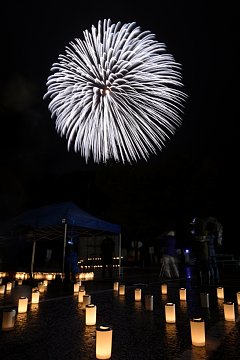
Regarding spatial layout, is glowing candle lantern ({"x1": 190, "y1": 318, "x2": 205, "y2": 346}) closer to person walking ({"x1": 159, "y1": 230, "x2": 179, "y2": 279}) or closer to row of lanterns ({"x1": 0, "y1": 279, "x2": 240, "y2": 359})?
row of lanterns ({"x1": 0, "y1": 279, "x2": 240, "y2": 359})

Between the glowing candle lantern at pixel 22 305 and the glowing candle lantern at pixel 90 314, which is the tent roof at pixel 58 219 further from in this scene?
the glowing candle lantern at pixel 90 314

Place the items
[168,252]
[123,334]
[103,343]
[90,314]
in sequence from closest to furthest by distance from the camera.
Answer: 1. [103,343]
2. [123,334]
3. [90,314]
4. [168,252]

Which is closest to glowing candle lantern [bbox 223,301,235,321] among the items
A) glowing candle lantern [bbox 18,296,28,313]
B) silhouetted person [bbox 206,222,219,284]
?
glowing candle lantern [bbox 18,296,28,313]

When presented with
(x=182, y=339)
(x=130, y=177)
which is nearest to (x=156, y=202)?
(x=130, y=177)

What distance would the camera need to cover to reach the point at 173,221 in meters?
32.2

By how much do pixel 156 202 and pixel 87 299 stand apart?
27.2m

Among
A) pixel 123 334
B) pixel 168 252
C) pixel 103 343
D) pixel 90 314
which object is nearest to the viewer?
pixel 103 343

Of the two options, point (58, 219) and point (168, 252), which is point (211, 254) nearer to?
point (168, 252)

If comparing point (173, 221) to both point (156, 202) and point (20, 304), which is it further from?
point (20, 304)

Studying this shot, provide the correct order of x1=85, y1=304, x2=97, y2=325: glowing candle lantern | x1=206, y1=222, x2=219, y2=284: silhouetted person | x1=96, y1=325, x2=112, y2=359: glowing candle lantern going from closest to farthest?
1. x1=96, y1=325, x2=112, y2=359: glowing candle lantern
2. x1=85, y1=304, x2=97, y2=325: glowing candle lantern
3. x1=206, y1=222, x2=219, y2=284: silhouetted person

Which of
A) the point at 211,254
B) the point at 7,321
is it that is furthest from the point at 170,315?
the point at 211,254

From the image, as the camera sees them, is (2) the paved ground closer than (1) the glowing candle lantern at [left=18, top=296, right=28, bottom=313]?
Yes

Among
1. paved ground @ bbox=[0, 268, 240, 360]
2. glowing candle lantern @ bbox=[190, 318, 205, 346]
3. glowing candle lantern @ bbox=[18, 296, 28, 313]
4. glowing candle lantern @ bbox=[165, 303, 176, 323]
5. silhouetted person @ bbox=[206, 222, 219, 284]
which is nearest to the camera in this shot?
paved ground @ bbox=[0, 268, 240, 360]

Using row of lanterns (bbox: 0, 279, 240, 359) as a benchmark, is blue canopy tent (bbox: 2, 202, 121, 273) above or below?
above
